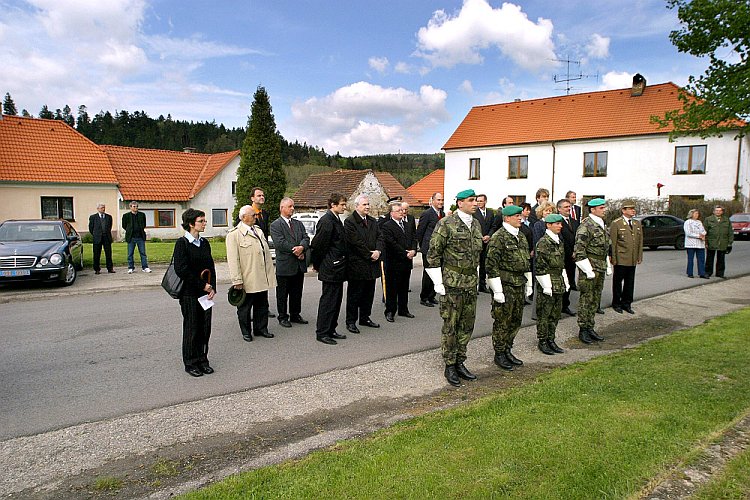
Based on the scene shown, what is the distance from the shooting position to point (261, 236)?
7652mm

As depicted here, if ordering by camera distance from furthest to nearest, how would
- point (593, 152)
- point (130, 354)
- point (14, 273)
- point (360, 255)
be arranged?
1. point (593, 152)
2. point (14, 273)
3. point (360, 255)
4. point (130, 354)

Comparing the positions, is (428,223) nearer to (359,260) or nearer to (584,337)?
(359,260)

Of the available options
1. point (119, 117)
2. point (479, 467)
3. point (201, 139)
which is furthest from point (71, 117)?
point (479, 467)

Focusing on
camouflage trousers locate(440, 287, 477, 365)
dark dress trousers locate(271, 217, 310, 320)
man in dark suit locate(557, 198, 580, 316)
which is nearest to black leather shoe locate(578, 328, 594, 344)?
man in dark suit locate(557, 198, 580, 316)

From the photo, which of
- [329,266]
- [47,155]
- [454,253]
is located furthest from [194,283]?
[47,155]

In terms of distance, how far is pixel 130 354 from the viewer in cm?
672

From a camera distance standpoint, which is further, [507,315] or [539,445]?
[507,315]

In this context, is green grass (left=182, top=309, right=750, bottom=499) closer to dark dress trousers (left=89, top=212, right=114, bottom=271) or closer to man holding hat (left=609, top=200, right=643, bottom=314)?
man holding hat (left=609, top=200, right=643, bottom=314)

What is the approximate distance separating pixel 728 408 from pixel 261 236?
593 centimetres

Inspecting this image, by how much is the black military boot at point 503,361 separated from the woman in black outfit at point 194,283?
3.45 meters

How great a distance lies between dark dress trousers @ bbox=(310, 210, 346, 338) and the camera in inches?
292

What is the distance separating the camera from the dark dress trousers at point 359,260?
770cm

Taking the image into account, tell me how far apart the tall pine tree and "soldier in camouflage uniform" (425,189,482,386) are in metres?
24.3

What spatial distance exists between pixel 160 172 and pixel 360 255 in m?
32.2
